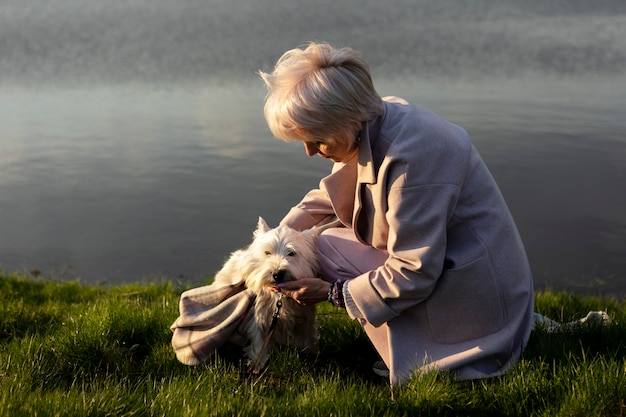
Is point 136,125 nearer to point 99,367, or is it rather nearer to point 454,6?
point 99,367

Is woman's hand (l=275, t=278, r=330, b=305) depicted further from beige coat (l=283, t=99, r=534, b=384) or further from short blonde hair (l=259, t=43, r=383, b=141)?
short blonde hair (l=259, t=43, r=383, b=141)

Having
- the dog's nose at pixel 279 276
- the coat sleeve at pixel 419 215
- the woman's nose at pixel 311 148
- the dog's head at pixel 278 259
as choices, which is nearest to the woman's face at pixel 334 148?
the woman's nose at pixel 311 148

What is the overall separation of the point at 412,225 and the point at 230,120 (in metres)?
9.62

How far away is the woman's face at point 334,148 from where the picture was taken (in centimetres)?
393

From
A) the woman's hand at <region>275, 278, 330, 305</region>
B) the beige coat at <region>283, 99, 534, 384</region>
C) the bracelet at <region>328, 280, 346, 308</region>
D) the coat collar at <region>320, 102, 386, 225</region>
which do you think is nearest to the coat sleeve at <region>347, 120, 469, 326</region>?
the beige coat at <region>283, 99, 534, 384</region>

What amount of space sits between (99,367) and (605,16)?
20648 millimetres

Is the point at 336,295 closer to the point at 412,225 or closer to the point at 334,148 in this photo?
the point at 412,225

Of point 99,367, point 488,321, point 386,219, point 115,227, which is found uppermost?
point 386,219

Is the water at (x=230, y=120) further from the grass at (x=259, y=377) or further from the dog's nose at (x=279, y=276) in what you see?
the dog's nose at (x=279, y=276)

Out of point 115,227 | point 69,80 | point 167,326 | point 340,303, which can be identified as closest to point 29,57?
point 69,80

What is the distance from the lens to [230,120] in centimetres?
1302

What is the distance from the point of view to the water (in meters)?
8.93

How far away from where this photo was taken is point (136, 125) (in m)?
12.9

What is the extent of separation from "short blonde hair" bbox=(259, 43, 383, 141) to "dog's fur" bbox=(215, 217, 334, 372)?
0.67 m
